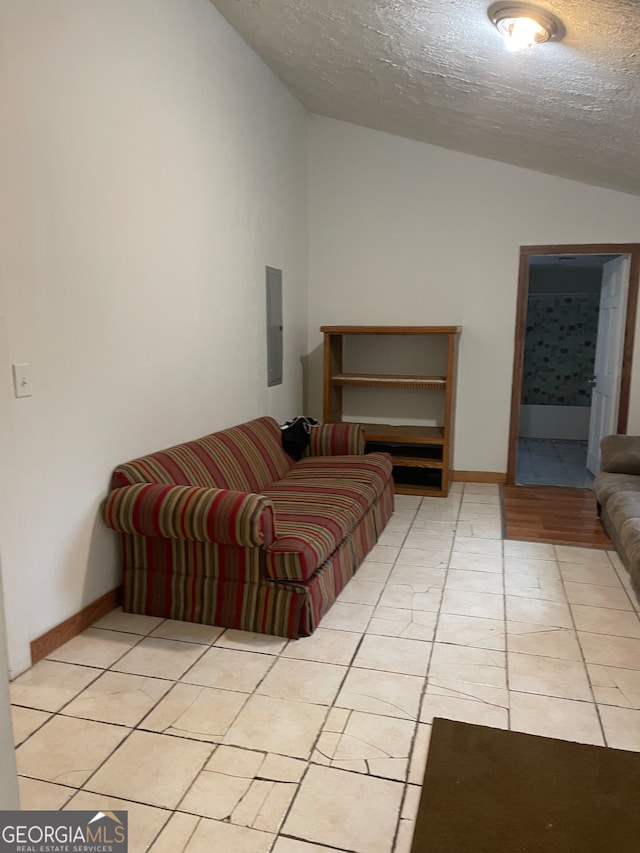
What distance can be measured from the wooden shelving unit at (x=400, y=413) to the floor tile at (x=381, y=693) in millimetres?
2582

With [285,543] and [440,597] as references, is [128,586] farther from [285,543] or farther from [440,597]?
[440,597]

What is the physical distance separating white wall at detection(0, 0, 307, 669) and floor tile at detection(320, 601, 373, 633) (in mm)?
1019

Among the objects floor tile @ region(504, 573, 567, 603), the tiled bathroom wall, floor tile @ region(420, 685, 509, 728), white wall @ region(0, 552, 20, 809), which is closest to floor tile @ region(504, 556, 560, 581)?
floor tile @ region(504, 573, 567, 603)

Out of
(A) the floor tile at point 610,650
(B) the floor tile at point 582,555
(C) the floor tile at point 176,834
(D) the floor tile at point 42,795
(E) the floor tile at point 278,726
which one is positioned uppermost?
(D) the floor tile at point 42,795

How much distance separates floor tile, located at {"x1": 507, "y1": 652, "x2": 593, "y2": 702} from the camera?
2.24 m

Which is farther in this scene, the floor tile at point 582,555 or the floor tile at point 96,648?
the floor tile at point 582,555

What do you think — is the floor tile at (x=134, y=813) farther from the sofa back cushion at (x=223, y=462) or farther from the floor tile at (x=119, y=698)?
the sofa back cushion at (x=223, y=462)

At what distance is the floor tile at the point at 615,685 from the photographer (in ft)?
7.18

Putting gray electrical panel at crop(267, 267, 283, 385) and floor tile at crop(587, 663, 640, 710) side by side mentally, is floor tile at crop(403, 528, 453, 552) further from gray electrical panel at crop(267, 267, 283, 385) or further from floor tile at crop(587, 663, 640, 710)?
gray electrical panel at crop(267, 267, 283, 385)

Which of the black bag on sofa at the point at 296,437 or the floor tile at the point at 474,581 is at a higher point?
the black bag on sofa at the point at 296,437

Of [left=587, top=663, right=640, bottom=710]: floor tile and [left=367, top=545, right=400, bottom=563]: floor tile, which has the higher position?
[left=367, top=545, right=400, bottom=563]: floor tile

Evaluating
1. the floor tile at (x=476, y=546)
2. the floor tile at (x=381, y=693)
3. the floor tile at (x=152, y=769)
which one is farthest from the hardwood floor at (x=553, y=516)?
the floor tile at (x=152, y=769)

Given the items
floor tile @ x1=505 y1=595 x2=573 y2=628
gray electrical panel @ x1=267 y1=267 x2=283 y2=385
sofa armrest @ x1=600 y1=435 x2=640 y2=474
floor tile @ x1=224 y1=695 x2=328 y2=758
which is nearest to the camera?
floor tile @ x1=224 y1=695 x2=328 y2=758

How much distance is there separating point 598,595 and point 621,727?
111 centimetres
